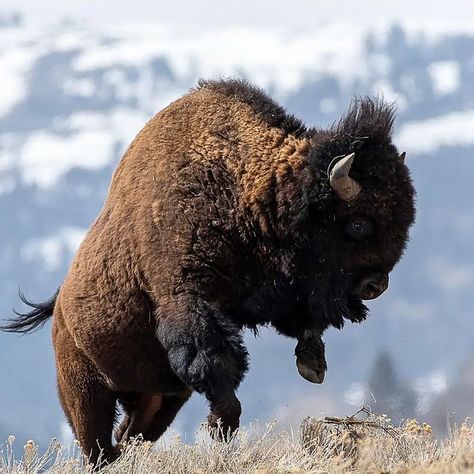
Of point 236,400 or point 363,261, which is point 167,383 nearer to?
point 236,400

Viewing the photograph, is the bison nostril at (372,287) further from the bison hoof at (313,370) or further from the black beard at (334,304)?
the bison hoof at (313,370)

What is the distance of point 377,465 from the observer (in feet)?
24.5

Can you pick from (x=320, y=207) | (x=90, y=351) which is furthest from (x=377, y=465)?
(x=90, y=351)

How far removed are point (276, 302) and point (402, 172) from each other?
47.0 inches

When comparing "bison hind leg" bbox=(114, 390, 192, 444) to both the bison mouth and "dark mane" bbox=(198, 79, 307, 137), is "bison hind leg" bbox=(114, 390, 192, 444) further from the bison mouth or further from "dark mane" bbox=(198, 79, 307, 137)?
"dark mane" bbox=(198, 79, 307, 137)

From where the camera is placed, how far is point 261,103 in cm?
888

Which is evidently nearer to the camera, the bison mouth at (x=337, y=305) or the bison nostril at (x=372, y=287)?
the bison nostril at (x=372, y=287)

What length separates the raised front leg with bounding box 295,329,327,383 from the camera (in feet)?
28.7

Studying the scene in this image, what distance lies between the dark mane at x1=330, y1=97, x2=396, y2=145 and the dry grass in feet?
6.06

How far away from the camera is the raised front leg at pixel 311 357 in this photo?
8734mm

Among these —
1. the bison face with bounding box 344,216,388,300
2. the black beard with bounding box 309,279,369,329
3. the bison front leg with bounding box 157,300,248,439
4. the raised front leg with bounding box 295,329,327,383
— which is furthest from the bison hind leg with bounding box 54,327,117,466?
the bison face with bounding box 344,216,388,300

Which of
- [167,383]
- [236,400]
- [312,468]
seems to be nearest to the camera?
[312,468]

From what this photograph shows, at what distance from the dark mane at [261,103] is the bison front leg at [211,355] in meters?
1.40

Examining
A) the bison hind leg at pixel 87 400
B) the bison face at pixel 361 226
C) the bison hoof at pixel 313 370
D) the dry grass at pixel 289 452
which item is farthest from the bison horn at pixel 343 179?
the bison hind leg at pixel 87 400
